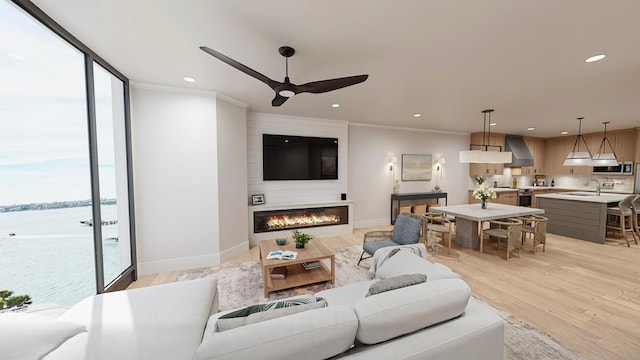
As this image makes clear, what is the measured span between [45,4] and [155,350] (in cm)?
244

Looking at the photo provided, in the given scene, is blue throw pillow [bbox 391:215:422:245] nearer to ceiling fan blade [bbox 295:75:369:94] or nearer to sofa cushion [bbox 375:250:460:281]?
sofa cushion [bbox 375:250:460:281]

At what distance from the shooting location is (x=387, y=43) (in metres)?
2.03

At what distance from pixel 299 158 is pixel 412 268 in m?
3.46

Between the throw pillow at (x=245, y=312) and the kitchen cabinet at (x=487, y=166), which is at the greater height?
the kitchen cabinet at (x=487, y=166)

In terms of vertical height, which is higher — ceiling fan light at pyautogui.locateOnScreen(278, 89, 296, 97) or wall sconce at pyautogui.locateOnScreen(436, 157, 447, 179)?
ceiling fan light at pyautogui.locateOnScreen(278, 89, 296, 97)

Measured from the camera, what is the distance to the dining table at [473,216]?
379cm

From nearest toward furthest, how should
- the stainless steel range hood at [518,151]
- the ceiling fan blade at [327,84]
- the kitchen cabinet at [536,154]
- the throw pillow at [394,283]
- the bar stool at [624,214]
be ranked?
the throw pillow at [394,283] → the ceiling fan blade at [327,84] → the bar stool at [624,214] → the stainless steel range hood at [518,151] → the kitchen cabinet at [536,154]

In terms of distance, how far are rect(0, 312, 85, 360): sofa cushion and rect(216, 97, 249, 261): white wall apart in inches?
88.8

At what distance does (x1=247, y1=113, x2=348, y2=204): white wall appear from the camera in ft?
14.9

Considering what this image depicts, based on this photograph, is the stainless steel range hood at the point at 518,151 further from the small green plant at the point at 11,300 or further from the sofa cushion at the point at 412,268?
the small green plant at the point at 11,300

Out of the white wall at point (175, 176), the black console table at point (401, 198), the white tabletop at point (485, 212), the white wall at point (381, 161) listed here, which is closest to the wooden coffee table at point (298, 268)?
the white wall at point (175, 176)

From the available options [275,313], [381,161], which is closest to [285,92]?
[275,313]

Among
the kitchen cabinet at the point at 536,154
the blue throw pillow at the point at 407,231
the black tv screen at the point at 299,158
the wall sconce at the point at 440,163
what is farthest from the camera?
the kitchen cabinet at the point at 536,154

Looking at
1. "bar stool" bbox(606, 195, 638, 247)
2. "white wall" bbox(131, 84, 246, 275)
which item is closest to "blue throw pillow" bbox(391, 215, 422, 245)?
"white wall" bbox(131, 84, 246, 275)
